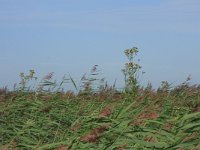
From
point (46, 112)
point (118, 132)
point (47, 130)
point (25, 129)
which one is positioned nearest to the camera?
point (118, 132)

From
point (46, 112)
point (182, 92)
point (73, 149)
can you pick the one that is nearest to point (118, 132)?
point (73, 149)

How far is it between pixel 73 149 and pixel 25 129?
2260 millimetres

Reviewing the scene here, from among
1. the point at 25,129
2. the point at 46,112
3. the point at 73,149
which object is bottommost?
the point at 73,149

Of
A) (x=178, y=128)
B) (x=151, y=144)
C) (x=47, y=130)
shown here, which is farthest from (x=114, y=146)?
(x=47, y=130)

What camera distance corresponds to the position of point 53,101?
11.3m

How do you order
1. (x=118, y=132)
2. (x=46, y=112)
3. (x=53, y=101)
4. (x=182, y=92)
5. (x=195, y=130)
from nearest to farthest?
(x=195, y=130), (x=118, y=132), (x=46, y=112), (x=53, y=101), (x=182, y=92)

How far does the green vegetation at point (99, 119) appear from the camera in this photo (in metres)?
5.41

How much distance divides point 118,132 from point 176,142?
40.3 inches

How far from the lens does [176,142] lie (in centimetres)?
496

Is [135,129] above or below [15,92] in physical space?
below

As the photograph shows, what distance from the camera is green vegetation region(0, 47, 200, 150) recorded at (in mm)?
5414

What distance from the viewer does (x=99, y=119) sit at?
21.3 feet

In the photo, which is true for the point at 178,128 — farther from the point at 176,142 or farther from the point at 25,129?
the point at 25,129

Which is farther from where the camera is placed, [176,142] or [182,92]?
[182,92]
